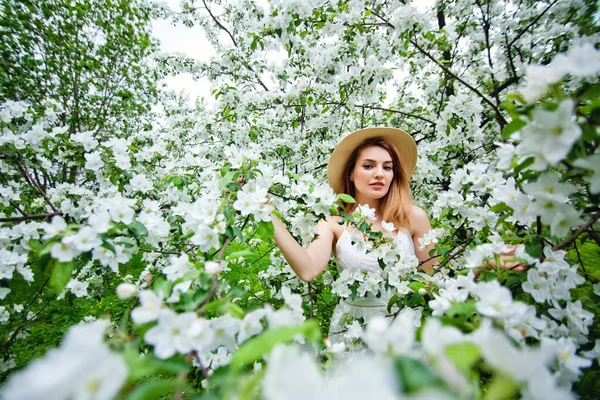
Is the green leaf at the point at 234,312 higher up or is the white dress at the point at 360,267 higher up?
the green leaf at the point at 234,312

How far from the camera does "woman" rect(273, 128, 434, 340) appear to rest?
7.70 feet

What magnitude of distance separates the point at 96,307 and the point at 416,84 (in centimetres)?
658

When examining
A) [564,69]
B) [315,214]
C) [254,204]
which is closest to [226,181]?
[254,204]

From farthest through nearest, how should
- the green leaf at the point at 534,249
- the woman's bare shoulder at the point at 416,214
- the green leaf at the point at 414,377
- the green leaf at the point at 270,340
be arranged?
1. the woman's bare shoulder at the point at 416,214
2. the green leaf at the point at 534,249
3. the green leaf at the point at 270,340
4. the green leaf at the point at 414,377

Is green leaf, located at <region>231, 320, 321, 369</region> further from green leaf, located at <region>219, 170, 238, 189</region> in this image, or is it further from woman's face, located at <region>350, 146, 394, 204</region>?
woman's face, located at <region>350, 146, 394, 204</region>

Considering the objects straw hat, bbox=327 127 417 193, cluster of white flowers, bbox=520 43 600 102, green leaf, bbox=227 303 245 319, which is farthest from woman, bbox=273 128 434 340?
cluster of white flowers, bbox=520 43 600 102

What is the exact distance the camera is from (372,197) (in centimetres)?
243

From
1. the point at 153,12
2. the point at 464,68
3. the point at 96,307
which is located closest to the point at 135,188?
the point at 464,68

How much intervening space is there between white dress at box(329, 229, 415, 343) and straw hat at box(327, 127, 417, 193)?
572mm

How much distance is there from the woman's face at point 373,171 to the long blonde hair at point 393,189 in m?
0.10

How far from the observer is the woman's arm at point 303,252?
1.77 metres

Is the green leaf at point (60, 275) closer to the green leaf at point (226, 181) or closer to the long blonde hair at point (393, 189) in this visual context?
the green leaf at point (226, 181)

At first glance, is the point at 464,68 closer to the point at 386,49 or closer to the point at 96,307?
the point at 386,49

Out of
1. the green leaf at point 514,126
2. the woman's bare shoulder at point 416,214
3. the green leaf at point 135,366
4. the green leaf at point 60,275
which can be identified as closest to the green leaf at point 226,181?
the green leaf at point 60,275
